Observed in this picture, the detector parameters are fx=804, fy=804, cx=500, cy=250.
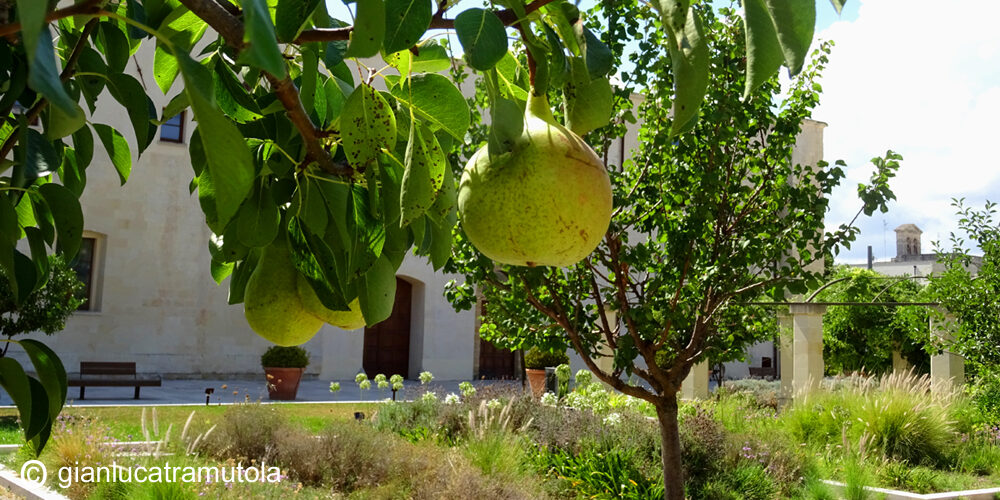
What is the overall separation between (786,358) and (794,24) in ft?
40.5

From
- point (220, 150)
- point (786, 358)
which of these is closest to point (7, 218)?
point (220, 150)

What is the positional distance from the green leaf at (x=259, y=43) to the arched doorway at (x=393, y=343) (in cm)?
1707

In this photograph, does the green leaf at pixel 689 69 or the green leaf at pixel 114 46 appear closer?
the green leaf at pixel 689 69

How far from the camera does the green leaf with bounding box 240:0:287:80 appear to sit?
1.26ft

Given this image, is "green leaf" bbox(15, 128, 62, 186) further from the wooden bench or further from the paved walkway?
the wooden bench

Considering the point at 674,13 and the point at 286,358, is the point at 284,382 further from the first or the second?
the point at 674,13

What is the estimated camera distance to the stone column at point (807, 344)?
32.5 ft

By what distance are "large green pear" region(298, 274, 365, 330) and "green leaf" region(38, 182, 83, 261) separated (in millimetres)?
389

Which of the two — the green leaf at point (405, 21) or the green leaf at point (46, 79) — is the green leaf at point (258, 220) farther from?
the green leaf at point (46, 79)

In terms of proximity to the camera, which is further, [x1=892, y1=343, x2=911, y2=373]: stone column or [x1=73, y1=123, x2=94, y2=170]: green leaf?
[x1=892, y1=343, x2=911, y2=373]: stone column

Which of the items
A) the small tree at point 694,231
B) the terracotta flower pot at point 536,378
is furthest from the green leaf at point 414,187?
the terracotta flower pot at point 536,378

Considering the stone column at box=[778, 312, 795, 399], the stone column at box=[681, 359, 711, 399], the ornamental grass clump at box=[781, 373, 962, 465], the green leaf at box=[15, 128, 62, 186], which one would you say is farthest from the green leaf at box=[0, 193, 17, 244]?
the stone column at box=[778, 312, 795, 399]

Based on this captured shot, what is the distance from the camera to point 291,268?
1047 millimetres

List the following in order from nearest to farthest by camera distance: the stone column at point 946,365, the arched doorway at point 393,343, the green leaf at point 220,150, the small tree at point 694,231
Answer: the green leaf at point 220,150 → the small tree at point 694,231 → the stone column at point 946,365 → the arched doorway at point 393,343
